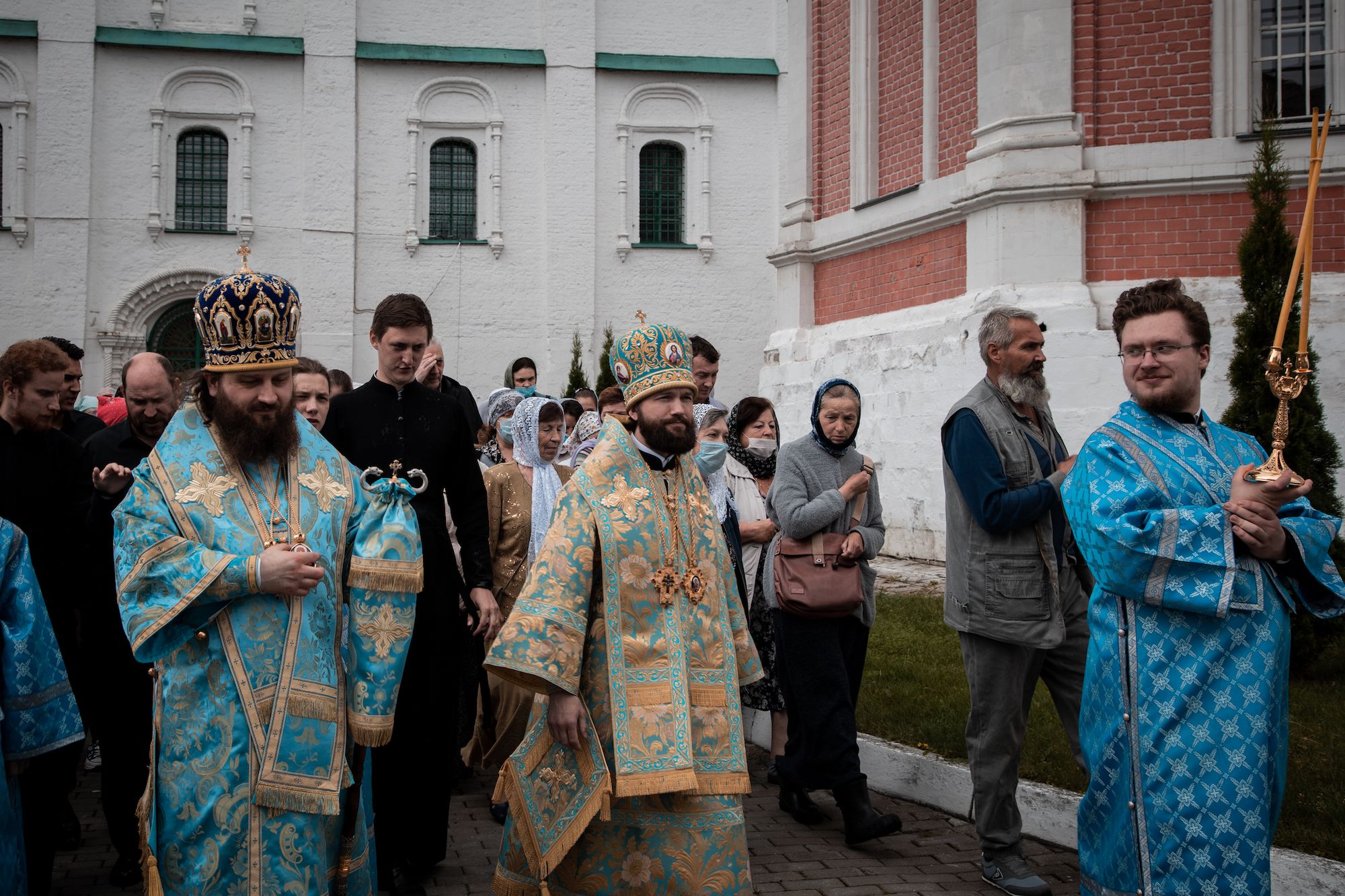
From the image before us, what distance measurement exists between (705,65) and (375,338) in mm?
21408

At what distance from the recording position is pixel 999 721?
466 cm

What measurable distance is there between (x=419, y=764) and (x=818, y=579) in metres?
1.94

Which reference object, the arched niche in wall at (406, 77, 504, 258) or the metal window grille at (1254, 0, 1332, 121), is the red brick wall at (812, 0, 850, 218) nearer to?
the metal window grille at (1254, 0, 1332, 121)

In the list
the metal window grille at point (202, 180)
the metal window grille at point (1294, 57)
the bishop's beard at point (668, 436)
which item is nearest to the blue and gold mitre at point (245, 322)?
the bishop's beard at point (668, 436)

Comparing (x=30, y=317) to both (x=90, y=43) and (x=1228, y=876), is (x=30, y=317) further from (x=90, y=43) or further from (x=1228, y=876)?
(x=1228, y=876)

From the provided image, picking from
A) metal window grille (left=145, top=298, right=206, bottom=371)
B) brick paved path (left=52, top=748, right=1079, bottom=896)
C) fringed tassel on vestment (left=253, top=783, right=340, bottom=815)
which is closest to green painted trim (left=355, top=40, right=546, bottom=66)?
metal window grille (left=145, top=298, right=206, bottom=371)

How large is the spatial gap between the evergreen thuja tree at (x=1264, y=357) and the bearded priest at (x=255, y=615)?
5840 millimetres

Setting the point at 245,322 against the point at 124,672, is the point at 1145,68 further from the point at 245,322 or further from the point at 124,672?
the point at 124,672

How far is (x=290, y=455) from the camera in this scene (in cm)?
358

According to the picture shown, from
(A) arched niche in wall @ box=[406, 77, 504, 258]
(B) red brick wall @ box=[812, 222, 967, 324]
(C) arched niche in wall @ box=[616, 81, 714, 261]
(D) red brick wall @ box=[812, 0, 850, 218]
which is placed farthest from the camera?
(C) arched niche in wall @ box=[616, 81, 714, 261]

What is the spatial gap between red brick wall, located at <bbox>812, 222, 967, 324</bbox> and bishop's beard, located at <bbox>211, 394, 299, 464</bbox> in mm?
9630

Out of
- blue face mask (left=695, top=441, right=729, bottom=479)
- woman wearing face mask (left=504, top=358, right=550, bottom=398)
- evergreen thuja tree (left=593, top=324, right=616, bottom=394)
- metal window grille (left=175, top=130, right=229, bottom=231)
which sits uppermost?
metal window grille (left=175, top=130, right=229, bottom=231)

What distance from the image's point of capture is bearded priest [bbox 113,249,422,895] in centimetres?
322

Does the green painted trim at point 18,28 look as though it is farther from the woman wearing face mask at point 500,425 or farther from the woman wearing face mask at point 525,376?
the woman wearing face mask at point 500,425
